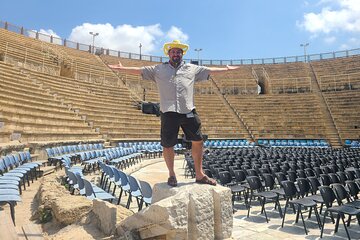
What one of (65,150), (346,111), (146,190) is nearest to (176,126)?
(146,190)

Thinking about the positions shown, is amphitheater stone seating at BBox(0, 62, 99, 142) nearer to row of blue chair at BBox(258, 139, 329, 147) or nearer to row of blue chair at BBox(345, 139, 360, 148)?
row of blue chair at BBox(258, 139, 329, 147)

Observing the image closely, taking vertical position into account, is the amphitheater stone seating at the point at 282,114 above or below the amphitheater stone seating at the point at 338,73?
below

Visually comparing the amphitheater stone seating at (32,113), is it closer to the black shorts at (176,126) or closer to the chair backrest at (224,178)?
the chair backrest at (224,178)

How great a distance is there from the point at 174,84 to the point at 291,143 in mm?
21584

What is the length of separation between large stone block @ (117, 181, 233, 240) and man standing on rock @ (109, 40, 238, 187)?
33cm

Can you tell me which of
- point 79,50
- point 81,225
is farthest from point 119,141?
point 79,50

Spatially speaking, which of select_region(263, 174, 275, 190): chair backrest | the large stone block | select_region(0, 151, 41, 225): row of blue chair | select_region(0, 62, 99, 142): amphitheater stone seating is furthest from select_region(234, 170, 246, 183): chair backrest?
select_region(0, 62, 99, 142): amphitheater stone seating

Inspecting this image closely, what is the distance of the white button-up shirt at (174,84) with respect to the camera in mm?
3566

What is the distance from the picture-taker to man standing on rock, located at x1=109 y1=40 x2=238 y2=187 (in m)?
3.58

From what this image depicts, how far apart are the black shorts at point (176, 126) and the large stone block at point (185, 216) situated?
61 centimetres

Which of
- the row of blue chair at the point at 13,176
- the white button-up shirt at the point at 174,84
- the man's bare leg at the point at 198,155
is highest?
the white button-up shirt at the point at 174,84

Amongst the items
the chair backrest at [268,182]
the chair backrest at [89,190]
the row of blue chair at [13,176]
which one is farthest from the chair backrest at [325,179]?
the row of blue chair at [13,176]

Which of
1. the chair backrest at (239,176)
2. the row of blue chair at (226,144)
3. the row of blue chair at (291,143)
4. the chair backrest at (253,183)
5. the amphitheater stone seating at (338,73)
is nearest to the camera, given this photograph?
the chair backrest at (253,183)

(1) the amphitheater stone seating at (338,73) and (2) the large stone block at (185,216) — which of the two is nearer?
(2) the large stone block at (185,216)
